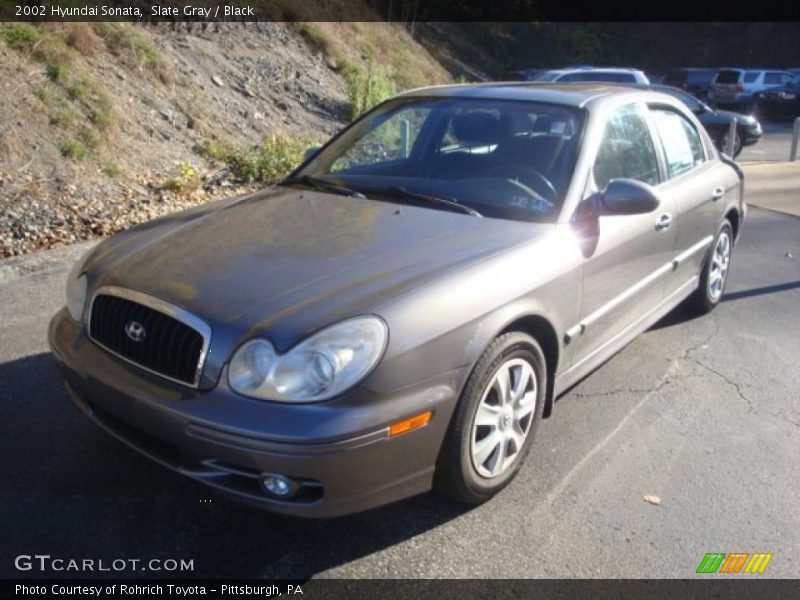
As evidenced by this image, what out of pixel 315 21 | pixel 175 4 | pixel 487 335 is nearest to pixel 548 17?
pixel 315 21

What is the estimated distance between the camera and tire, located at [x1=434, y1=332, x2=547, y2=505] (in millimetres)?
2955

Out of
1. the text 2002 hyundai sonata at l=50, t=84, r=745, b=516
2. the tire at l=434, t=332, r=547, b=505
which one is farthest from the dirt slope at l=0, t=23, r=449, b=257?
the tire at l=434, t=332, r=547, b=505

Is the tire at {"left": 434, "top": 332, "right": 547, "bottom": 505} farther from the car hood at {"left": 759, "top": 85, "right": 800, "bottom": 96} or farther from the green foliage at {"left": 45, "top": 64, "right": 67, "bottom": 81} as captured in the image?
the car hood at {"left": 759, "top": 85, "right": 800, "bottom": 96}

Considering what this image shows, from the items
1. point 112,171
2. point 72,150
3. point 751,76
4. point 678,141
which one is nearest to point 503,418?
point 678,141

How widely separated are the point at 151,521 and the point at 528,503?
1.52 meters

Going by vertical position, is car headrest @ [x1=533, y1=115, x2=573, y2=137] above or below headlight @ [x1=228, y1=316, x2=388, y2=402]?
above

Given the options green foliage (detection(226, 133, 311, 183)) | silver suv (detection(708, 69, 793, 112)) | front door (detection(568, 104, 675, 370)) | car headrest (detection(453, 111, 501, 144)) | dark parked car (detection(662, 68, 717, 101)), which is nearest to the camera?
front door (detection(568, 104, 675, 370))

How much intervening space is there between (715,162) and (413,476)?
3.75 metres

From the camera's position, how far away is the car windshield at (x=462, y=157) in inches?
146

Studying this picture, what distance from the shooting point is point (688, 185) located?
189 inches

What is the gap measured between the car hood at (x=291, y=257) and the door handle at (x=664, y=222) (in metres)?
1.10

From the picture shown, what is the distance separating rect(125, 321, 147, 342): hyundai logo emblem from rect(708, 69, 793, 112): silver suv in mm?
29927

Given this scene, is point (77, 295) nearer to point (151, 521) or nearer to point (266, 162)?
point (151, 521)

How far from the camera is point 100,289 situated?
3139 mm
